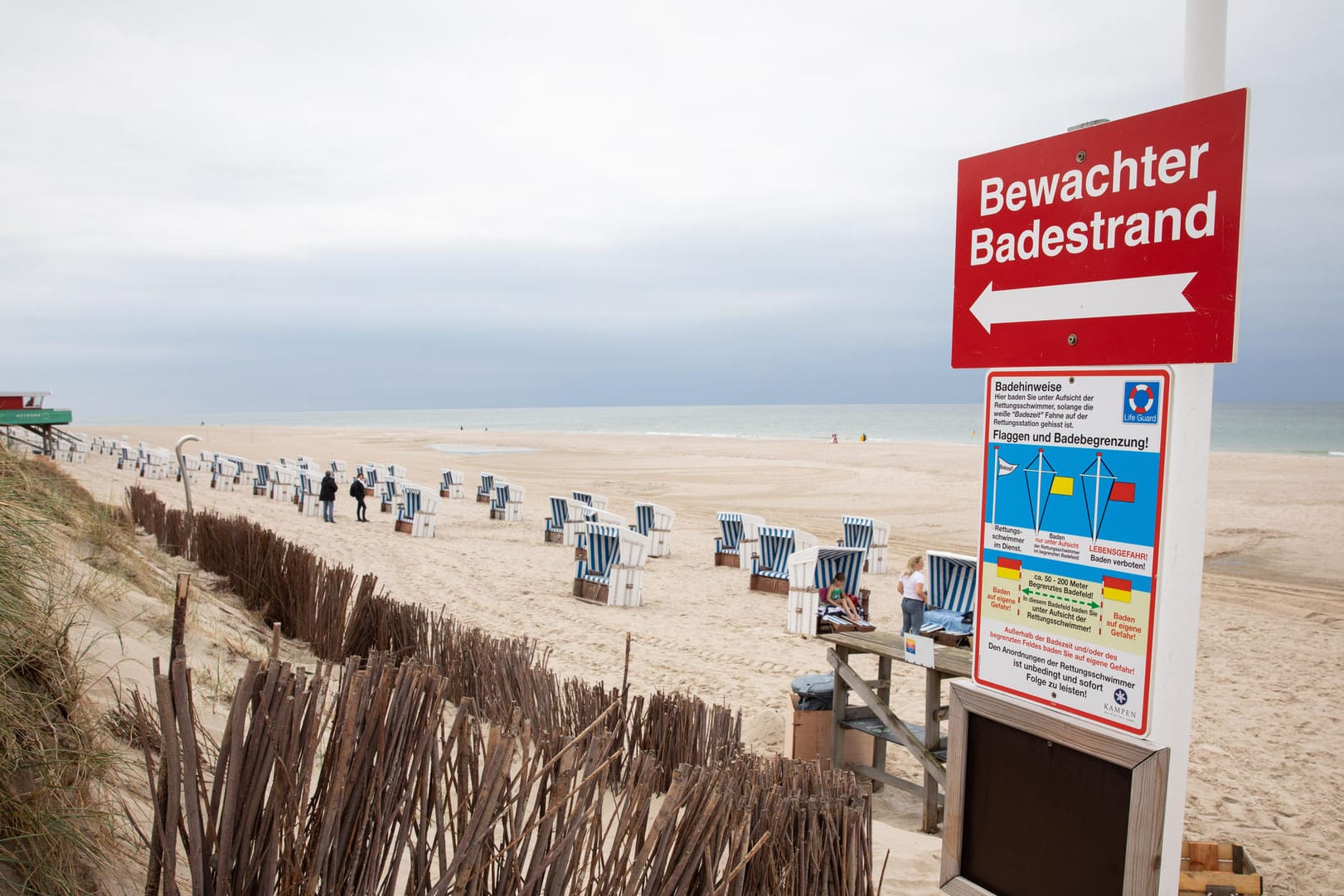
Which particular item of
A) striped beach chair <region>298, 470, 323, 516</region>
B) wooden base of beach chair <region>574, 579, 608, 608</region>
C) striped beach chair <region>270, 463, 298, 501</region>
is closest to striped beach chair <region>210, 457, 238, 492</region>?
striped beach chair <region>270, 463, 298, 501</region>

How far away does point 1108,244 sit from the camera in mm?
2121

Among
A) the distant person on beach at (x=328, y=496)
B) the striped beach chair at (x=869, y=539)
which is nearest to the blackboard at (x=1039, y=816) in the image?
the striped beach chair at (x=869, y=539)

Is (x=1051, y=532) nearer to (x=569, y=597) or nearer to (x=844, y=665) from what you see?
(x=844, y=665)

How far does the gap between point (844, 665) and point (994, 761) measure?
2681 mm

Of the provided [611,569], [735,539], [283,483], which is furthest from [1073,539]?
[283,483]

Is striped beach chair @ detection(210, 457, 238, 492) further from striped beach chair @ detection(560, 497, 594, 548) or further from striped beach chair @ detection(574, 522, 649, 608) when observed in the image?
striped beach chair @ detection(574, 522, 649, 608)

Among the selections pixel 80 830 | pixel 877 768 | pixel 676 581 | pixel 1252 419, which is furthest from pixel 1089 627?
pixel 1252 419

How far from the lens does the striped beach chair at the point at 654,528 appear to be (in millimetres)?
14375

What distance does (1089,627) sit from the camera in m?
2.16

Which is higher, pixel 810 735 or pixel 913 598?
pixel 913 598

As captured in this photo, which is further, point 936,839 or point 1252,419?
point 1252,419

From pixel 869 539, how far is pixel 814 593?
513cm

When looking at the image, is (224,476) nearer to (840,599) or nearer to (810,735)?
(840,599)

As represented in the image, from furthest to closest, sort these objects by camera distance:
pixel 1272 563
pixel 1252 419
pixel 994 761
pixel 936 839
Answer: pixel 1252 419 < pixel 1272 563 < pixel 936 839 < pixel 994 761
